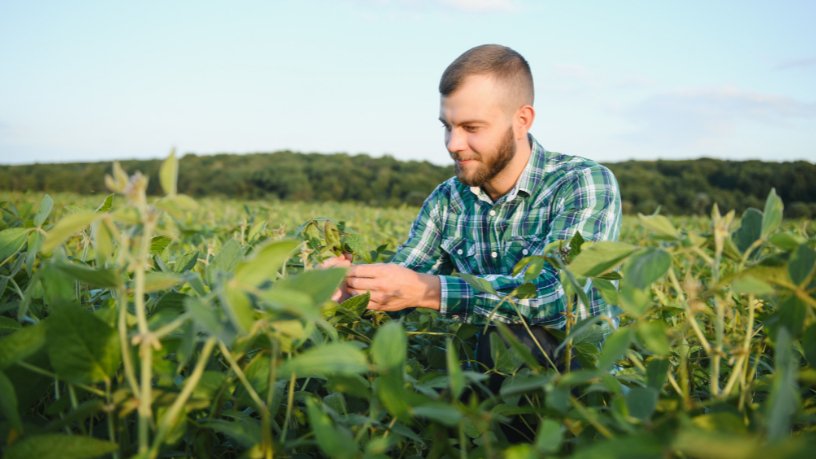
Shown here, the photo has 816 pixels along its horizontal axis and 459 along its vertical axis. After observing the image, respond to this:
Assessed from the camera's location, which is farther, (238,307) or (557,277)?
(557,277)

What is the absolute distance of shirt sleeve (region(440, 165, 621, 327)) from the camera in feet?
4.67

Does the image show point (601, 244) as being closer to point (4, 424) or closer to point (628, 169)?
point (4, 424)

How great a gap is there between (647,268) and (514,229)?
1.43 meters

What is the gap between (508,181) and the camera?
2055mm

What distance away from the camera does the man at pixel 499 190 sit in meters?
1.77

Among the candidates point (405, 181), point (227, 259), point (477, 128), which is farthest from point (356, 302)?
point (405, 181)

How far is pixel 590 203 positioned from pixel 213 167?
782 inches

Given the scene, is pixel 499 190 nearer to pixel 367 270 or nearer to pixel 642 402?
pixel 367 270

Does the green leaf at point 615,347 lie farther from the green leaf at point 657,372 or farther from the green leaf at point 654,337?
the green leaf at point 657,372

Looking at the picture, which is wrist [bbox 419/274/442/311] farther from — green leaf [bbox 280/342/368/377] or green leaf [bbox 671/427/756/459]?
green leaf [bbox 671/427/756/459]

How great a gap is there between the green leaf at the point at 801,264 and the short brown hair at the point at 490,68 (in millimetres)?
1536

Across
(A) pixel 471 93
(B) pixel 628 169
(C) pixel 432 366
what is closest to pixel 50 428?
(C) pixel 432 366

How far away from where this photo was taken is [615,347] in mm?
527

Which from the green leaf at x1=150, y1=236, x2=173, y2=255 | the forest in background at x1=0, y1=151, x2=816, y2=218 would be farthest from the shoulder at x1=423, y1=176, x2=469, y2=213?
the forest in background at x1=0, y1=151, x2=816, y2=218
